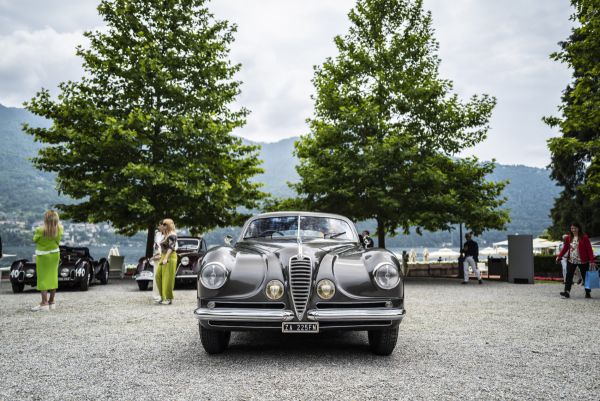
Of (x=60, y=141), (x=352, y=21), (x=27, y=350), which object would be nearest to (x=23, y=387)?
(x=27, y=350)

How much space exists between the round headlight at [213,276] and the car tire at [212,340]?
59 cm

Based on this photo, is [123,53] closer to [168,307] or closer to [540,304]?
[168,307]

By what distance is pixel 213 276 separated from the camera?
222 inches

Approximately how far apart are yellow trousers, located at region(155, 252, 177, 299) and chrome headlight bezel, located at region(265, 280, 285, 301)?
6114mm

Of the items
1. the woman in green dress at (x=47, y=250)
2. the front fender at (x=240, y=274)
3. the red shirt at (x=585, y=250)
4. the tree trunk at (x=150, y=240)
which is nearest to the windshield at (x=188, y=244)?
the tree trunk at (x=150, y=240)

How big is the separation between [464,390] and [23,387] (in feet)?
12.7

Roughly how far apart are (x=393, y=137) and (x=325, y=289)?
1544 centimetres

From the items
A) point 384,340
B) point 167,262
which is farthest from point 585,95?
point 384,340

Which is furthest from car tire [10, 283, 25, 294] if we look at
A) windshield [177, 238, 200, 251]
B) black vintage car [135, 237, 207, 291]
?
windshield [177, 238, 200, 251]

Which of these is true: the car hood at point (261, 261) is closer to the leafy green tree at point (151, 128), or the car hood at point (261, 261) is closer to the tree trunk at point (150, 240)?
the leafy green tree at point (151, 128)

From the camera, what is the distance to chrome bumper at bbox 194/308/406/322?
17.6 ft

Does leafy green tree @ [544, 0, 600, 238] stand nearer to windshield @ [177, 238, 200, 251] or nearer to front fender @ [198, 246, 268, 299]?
windshield @ [177, 238, 200, 251]

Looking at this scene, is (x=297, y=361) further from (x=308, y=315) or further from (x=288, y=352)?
(x=308, y=315)

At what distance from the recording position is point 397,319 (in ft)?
18.1
